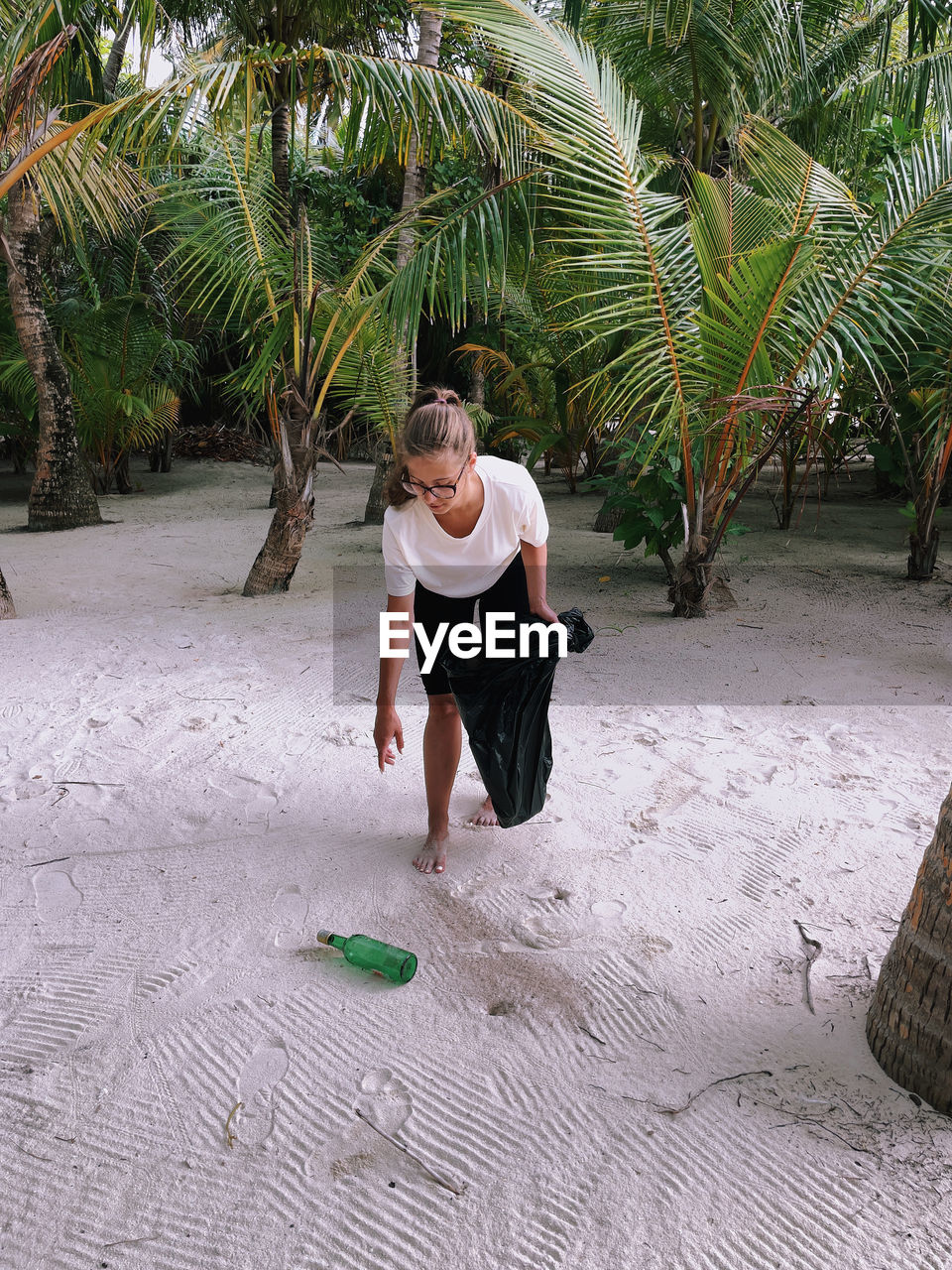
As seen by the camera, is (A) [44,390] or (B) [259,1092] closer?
(B) [259,1092]

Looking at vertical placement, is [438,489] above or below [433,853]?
above

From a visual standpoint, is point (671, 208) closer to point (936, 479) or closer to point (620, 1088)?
point (936, 479)

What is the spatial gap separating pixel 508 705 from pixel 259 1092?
3.34 feet

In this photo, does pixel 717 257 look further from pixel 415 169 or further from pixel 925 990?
pixel 925 990

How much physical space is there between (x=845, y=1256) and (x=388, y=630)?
1428mm

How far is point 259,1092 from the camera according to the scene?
159 centimetres

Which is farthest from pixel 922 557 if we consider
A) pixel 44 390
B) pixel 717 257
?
pixel 44 390

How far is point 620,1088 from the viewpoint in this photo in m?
1.59

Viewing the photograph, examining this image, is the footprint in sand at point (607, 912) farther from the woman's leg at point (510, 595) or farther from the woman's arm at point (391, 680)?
the woman's leg at point (510, 595)

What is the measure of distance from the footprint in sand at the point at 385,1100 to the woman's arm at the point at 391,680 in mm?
770

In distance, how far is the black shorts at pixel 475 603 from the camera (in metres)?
2.22

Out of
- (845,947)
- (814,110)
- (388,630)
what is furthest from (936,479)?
(814,110)

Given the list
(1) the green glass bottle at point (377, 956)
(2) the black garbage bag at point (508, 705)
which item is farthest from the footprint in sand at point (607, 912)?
(1) the green glass bottle at point (377, 956)

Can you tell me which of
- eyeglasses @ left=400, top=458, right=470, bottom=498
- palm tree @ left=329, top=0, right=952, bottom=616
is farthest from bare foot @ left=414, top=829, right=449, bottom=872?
palm tree @ left=329, top=0, right=952, bottom=616
